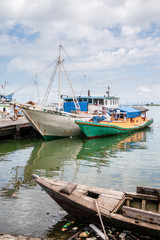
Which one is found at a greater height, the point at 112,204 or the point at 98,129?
the point at 98,129

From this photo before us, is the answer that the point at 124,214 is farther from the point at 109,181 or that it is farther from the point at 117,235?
the point at 109,181

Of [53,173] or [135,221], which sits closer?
[135,221]

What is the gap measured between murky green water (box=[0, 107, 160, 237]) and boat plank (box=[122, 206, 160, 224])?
2.30m

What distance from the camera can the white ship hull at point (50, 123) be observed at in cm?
2283

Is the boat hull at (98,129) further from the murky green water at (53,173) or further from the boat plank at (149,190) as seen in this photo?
the boat plank at (149,190)

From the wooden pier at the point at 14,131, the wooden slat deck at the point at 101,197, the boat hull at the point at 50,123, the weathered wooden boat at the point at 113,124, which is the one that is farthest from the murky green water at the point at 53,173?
the wooden pier at the point at 14,131

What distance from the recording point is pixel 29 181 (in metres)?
10.5

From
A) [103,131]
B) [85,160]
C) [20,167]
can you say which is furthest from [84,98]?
[20,167]

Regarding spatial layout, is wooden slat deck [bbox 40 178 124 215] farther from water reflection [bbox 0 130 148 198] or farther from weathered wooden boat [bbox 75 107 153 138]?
weathered wooden boat [bbox 75 107 153 138]

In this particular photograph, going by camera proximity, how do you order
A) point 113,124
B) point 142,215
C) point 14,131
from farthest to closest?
point 113,124, point 14,131, point 142,215

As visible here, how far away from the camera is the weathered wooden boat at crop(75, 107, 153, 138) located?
23641 mm

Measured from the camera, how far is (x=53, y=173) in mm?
11984

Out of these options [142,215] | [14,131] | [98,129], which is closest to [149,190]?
[142,215]

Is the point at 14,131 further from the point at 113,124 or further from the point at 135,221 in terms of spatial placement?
the point at 135,221
